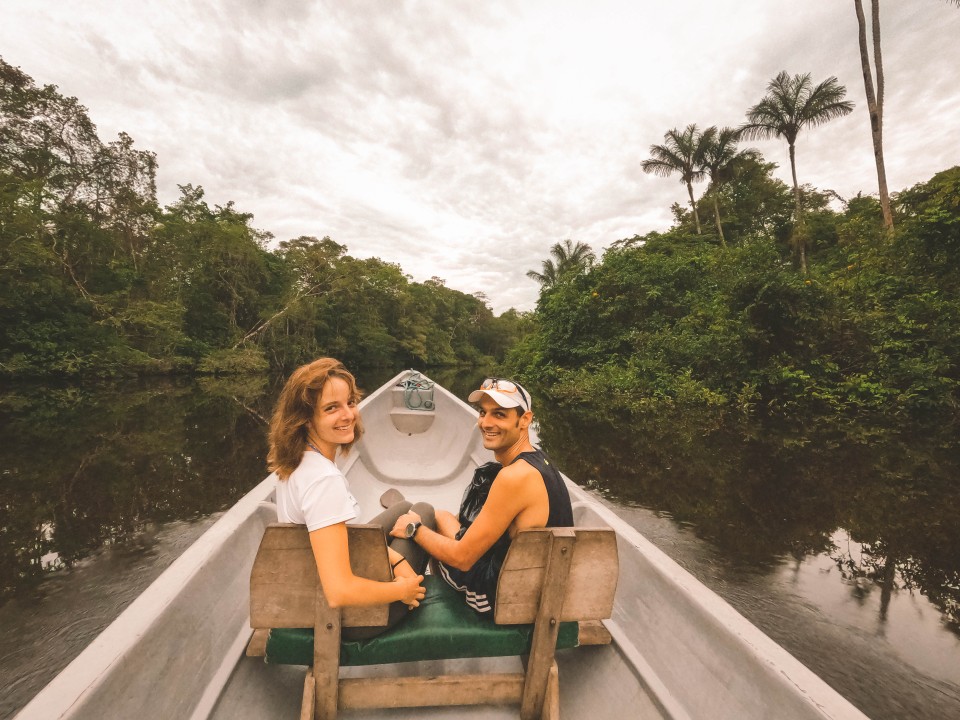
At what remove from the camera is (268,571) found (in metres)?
1.22

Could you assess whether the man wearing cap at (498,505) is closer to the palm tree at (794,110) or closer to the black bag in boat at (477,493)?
the black bag in boat at (477,493)

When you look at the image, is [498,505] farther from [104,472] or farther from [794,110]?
[794,110]

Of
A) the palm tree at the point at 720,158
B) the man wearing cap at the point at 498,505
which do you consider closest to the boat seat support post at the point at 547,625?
the man wearing cap at the point at 498,505

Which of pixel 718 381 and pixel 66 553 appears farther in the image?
pixel 718 381

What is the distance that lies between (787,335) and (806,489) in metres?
5.62

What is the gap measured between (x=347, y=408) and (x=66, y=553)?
410cm

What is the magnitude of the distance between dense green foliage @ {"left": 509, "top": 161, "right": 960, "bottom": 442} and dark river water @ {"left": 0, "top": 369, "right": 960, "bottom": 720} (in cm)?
138

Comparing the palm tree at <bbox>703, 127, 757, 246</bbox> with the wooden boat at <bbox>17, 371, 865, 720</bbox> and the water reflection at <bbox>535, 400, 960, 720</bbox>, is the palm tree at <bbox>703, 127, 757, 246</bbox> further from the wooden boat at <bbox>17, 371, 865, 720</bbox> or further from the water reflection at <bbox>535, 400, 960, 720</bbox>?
the wooden boat at <bbox>17, 371, 865, 720</bbox>

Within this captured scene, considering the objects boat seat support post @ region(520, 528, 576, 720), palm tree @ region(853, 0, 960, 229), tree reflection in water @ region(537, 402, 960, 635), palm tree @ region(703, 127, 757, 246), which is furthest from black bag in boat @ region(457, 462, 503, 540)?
palm tree @ region(703, 127, 757, 246)

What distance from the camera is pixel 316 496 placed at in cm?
121

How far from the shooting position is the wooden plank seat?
125cm

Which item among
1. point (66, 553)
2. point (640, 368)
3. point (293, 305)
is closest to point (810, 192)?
point (640, 368)

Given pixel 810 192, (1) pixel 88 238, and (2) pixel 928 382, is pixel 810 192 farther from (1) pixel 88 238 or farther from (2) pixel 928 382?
(1) pixel 88 238

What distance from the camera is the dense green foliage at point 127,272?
17688 mm
